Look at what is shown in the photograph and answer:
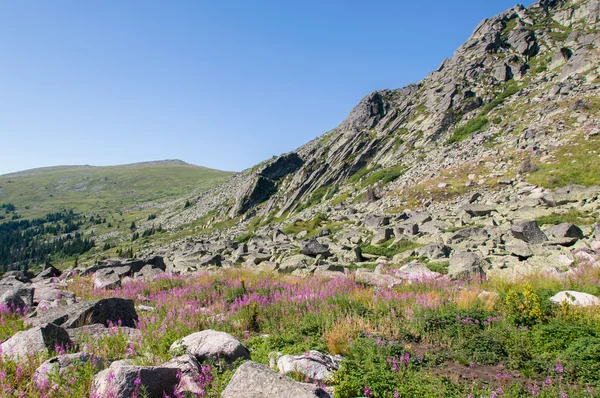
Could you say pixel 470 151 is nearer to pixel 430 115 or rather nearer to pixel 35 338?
pixel 430 115

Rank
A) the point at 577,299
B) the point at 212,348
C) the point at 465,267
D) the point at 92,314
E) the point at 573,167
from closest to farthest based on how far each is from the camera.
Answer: the point at 212,348, the point at 92,314, the point at 577,299, the point at 465,267, the point at 573,167

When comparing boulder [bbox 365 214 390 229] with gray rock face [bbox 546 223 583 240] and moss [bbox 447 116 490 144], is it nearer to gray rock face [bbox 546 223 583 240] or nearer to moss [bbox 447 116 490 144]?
gray rock face [bbox 546 223 583 240]

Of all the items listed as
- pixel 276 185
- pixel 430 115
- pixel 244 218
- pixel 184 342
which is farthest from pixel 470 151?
pixel 276 185

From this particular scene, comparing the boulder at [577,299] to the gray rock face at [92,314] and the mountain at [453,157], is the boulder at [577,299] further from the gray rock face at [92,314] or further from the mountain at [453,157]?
the gray rock face at [92,314]

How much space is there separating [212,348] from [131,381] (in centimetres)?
173

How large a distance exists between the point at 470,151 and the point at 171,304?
56.0 meters

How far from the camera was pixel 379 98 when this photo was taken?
5192 inches

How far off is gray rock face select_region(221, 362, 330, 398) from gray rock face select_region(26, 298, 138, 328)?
4769mm

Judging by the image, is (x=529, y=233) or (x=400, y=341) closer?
(x=400, y=341)

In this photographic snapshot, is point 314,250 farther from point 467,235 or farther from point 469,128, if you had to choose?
point 469,128

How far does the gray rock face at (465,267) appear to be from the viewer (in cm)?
1314

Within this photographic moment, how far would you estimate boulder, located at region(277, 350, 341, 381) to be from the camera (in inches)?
209

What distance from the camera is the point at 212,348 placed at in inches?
231

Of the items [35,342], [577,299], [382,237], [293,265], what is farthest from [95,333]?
[382,237]
